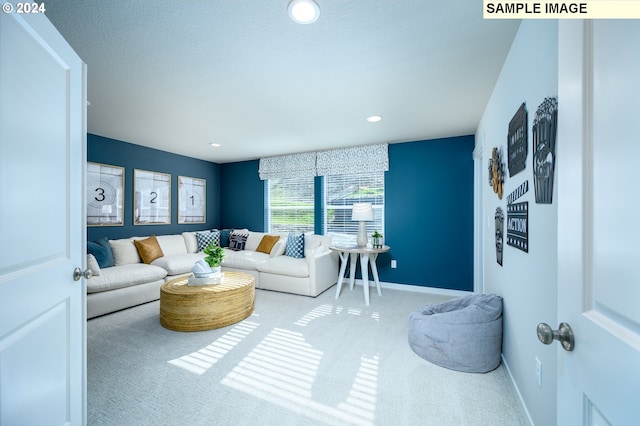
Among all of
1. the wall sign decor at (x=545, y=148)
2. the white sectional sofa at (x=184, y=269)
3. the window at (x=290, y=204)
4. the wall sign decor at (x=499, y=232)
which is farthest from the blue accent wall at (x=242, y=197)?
the wall sign decor at (x=545, y=148)

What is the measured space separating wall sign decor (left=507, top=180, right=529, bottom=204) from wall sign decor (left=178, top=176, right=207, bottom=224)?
16.8ft

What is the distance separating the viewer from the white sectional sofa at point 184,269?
313 centimetres

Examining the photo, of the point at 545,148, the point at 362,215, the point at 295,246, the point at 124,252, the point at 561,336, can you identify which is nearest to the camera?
the point at 561,336

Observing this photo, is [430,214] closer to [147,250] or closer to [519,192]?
[519,192]

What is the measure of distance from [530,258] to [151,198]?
5171 millimetres

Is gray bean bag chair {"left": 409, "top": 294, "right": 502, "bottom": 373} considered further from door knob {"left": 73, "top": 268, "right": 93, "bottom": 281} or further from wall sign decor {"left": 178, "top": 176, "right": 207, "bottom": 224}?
wall sign decor {"left": 178, "top": 176, "right": 207, "bottom": 224}

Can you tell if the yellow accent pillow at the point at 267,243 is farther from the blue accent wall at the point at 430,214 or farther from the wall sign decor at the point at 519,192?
the wall sign decor at the point at 519,192

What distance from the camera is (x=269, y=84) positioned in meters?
2.32

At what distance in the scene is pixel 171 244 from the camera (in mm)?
4531

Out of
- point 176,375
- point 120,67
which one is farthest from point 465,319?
point 120,67

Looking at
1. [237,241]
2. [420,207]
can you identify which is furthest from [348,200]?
[237,241]

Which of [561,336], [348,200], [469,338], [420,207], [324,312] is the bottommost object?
[324,312]

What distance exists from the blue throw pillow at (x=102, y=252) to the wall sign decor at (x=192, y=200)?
5.02 feet

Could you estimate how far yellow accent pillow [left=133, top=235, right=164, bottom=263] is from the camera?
3994mm
